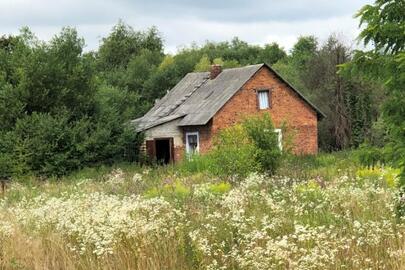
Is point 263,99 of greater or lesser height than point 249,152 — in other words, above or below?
above

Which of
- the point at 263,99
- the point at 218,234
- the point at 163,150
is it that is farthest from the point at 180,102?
the point at 218,234

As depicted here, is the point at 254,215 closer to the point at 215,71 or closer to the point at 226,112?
the point at 226,112

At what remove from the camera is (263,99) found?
38469 mm

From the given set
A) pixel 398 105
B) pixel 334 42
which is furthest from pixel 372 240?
pixel 334 42

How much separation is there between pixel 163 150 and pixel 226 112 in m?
5.11

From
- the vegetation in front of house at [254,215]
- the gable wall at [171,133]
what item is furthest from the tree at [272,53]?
the vegetation in front of house at [254,215]

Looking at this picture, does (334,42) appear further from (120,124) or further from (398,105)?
(398,105)

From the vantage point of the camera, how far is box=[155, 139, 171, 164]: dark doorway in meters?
38.7

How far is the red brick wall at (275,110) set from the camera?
1442 inches

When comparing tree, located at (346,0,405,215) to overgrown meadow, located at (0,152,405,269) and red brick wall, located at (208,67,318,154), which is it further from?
red brick wall, located at (208,67,318,154)

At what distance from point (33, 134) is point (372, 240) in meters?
24.9

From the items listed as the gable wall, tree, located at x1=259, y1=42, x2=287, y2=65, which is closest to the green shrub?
the gable wall

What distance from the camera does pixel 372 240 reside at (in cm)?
589

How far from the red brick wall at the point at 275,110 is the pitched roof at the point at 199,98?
370 millimetres
